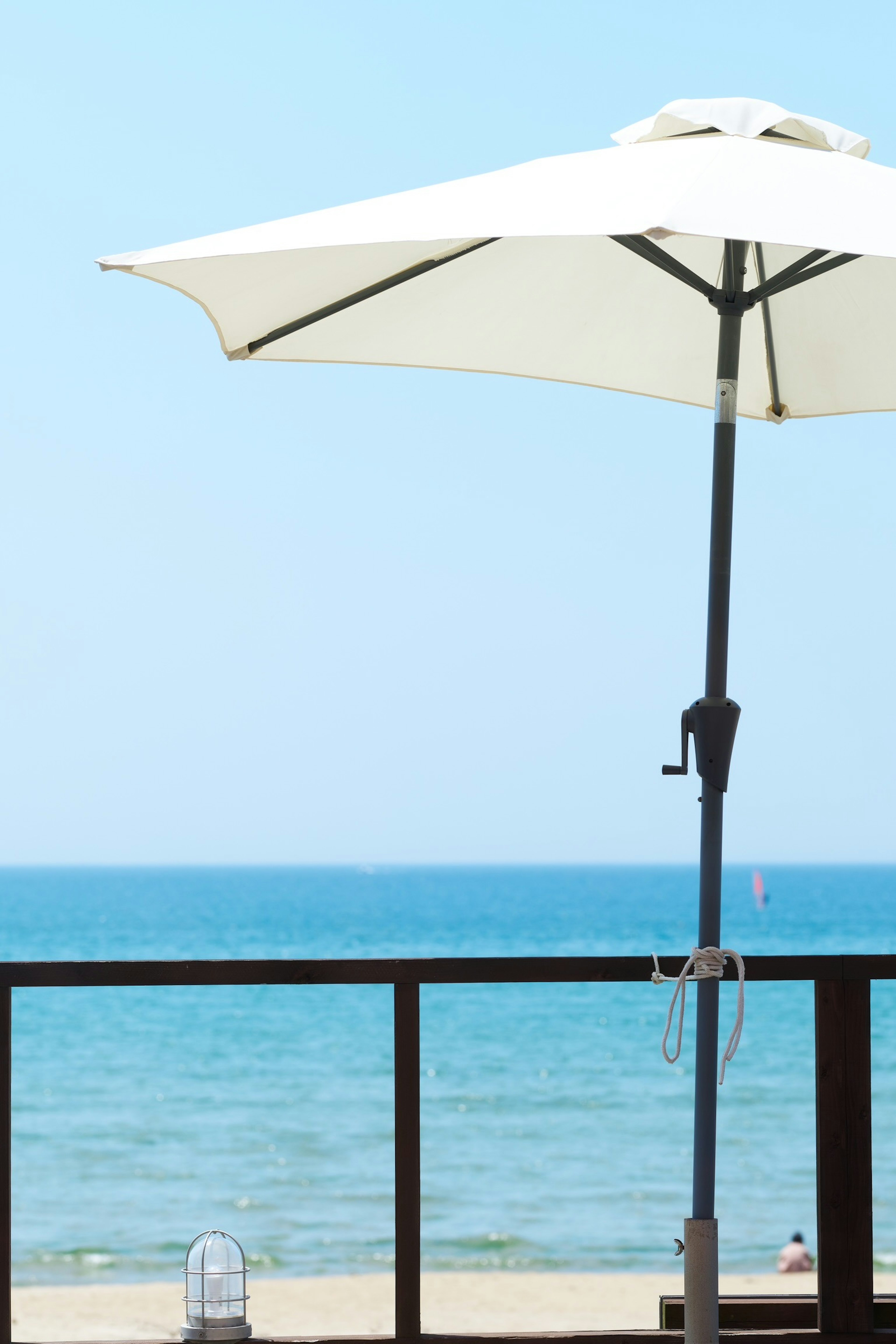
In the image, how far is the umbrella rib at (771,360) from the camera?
2.68m

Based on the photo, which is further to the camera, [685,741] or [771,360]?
[771,360]

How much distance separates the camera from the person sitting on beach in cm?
1009

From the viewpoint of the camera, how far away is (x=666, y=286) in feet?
8.85

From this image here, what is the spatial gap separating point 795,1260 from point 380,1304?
10.4ft

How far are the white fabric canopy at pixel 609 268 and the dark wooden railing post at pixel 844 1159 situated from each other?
113cm

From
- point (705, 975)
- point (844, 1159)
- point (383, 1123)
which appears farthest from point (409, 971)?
point (383, 1123)

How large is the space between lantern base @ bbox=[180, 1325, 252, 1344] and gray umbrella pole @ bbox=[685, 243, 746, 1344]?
0.73 meters

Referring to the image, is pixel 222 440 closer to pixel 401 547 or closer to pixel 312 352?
pixel 401 547

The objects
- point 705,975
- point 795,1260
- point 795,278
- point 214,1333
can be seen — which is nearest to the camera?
point 705,975

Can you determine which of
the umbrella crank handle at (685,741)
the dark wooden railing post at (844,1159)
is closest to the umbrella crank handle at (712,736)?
the umbrella crank handle at (685,741)

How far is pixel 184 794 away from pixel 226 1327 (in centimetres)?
4412

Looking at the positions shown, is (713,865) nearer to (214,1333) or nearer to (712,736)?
(712,736)

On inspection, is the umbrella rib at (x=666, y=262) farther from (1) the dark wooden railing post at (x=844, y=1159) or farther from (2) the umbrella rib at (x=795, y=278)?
(1) the dark wooden railing post at (x=844, y=1159)

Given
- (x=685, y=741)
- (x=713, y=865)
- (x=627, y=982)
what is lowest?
(x=627, y=982)
